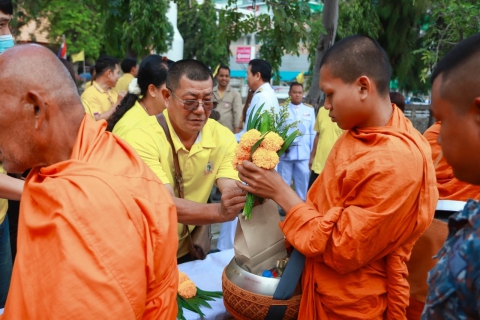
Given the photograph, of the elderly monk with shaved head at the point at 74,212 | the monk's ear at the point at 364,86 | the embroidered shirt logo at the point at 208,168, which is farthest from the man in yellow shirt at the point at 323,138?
the elderly monk with shaved head at the point at 74,212

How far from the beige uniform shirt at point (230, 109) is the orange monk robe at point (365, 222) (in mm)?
6470

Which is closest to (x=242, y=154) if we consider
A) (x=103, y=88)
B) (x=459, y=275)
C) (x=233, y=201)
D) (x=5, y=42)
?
(x=233, y=201)

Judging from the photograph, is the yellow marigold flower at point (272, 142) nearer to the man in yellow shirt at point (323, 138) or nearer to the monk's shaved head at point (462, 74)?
the monk's shaved head at point (462, 74)

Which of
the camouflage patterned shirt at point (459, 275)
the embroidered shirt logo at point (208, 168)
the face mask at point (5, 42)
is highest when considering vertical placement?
the face mask at point (5, 42)

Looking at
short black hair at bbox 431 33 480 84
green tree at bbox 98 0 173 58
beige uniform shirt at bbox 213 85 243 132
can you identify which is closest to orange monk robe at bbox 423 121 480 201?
short black hair at bbox 431 33 480 84

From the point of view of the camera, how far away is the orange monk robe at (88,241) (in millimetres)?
1218

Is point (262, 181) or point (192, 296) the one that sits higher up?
point (262, 181)

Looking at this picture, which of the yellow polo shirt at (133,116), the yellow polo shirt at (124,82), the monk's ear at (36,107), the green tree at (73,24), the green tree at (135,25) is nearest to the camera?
the monk's ear at (36,107)

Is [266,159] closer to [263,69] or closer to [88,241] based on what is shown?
[88,241]

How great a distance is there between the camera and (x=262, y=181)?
235cm

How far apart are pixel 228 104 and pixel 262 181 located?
6529 mm

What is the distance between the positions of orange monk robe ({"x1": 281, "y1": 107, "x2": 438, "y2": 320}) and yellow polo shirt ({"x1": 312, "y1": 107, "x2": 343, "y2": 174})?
4.26 metres

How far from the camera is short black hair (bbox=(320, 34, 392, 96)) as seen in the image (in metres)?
2.22

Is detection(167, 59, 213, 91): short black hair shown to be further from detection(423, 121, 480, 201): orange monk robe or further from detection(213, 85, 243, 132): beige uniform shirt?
detection(213, 85, 243, 132): beige uniform shirt
